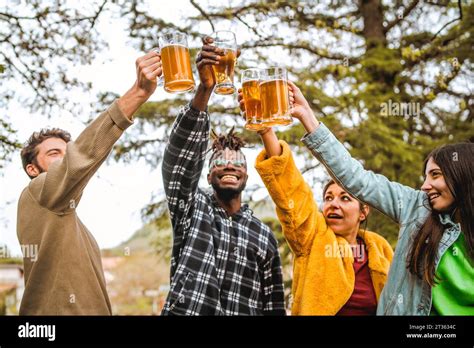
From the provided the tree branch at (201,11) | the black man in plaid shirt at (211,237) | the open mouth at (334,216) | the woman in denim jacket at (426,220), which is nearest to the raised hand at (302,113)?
the woman in denim jacket at (426,220)

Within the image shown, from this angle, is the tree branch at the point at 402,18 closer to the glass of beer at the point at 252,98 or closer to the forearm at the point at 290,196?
the forearm at the point at 290,196

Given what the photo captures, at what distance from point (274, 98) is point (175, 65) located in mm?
429

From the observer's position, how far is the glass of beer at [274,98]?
2.46 meters

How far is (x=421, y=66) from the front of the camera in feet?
19.9

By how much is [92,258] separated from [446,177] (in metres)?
1.55

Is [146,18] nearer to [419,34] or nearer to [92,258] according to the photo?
[419,34]

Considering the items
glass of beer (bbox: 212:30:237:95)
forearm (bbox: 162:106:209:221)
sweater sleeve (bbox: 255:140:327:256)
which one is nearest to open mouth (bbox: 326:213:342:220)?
sweater sleeve (bbox: 255:140:327:256)

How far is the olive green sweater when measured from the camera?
2400 millimetres

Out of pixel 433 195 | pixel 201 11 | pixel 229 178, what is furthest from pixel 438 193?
pixel 201 11

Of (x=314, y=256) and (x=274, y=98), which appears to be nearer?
(x=274, y=98)

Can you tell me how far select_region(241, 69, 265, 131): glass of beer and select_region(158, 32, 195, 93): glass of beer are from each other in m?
0.27

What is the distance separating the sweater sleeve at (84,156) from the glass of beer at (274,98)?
57 centimetres

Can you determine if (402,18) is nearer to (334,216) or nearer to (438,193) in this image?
(334,216)

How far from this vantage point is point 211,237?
9.38ft
